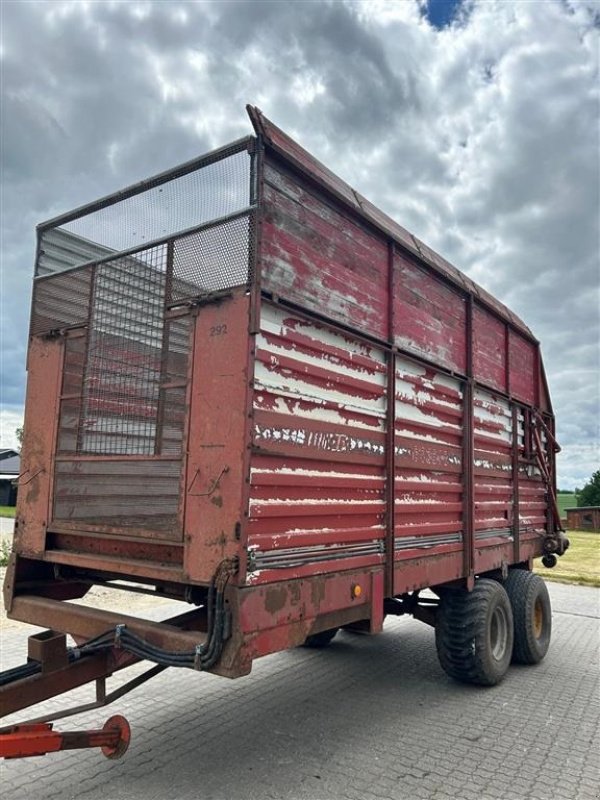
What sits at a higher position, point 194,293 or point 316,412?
point 194,293

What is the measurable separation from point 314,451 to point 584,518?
80.4ft

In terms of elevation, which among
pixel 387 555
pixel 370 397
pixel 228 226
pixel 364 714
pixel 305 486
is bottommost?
pixel 364 714

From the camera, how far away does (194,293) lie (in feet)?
11.1

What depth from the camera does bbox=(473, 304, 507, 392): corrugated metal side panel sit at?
18.2 ft

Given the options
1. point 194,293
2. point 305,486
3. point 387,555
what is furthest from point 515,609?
point 194,293

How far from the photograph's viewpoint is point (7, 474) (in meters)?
39.0

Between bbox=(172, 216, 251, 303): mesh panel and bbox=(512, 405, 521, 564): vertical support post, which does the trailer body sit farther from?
bbox=(512, 405, 521, 564): vertical support post

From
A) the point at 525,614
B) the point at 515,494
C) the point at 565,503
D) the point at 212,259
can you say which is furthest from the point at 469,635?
the point at 565,503

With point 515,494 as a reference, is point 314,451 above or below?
above

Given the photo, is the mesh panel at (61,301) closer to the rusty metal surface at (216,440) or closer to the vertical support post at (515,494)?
the rusty metal surface at (216,440)

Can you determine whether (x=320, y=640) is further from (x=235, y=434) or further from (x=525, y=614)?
(x=235, y=434)

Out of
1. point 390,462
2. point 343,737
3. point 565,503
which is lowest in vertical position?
point 343,737

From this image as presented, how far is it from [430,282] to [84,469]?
2926 mm

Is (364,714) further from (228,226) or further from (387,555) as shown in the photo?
(228,226)
